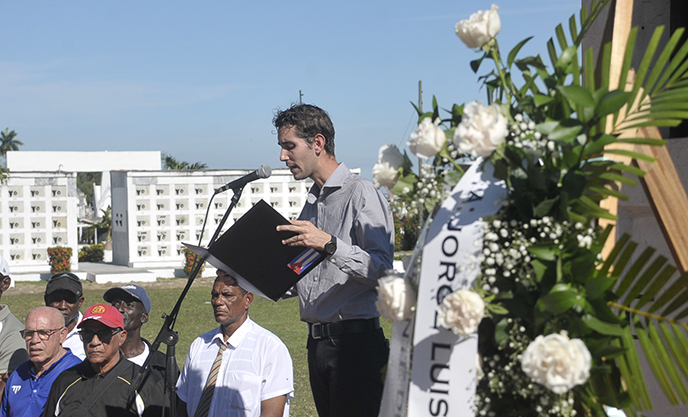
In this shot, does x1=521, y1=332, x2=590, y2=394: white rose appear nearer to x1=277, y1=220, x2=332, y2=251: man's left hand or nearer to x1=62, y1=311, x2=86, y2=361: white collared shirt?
x1=277, y1=220, x2=332, y2=251: man's left hand

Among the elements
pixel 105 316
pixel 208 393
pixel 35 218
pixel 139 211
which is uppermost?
pixel 139 211

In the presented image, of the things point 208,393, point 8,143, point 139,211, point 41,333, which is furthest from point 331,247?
point 8,143

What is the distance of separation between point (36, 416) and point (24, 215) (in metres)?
21.6

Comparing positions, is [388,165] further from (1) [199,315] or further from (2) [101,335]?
(1) [199,315]

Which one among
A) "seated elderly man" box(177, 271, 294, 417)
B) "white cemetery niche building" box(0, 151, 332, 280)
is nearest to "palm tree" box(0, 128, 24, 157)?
"white cemetery niche building" box(0, 151, 332, 280)

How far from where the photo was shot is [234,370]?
144 inches

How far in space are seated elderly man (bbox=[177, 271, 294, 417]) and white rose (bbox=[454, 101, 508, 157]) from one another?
2421 millimetres

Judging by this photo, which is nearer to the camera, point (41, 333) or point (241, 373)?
point (241, 373)

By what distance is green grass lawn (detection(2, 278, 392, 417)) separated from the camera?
8.99 m

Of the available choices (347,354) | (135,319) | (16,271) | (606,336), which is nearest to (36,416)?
(135,319)

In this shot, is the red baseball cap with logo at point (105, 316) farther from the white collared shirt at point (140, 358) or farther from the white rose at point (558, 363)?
the white rose at point (558, 363)

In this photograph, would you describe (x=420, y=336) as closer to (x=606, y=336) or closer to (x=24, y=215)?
(x=606, y=336)

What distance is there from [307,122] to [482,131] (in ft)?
6.20

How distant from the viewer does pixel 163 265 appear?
81.0 ft
